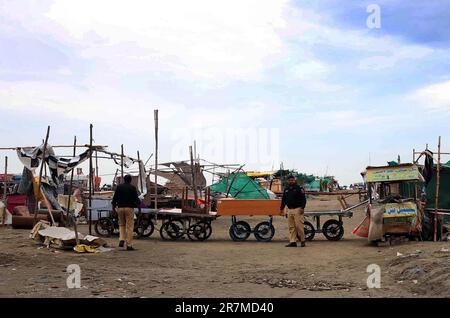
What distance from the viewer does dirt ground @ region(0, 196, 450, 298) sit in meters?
7.35

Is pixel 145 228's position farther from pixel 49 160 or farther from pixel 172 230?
pixel 49 160

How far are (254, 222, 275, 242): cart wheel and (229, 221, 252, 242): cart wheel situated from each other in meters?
0.29

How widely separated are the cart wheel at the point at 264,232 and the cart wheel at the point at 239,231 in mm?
290

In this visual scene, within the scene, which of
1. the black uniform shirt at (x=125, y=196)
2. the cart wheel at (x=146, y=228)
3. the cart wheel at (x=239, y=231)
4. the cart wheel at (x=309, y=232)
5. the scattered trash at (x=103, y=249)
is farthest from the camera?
the cart wheel at (x=146, y=228)

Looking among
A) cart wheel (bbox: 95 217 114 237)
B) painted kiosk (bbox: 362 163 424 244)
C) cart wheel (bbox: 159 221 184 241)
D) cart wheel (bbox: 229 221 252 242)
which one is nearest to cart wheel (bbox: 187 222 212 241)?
cart wheel (bbox: 159 221 184 241)

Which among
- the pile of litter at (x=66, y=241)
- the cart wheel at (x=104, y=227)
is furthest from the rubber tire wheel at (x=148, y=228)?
the pile of litter at (x=66, y=241)

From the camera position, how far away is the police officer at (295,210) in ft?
44.1

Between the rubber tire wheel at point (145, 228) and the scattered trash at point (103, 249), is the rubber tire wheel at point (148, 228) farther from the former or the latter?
the scattered trash at point (103, 249)

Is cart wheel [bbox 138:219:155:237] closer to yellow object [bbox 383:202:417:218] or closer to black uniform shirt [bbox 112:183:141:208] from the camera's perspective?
black uniform shirt [bbox 112:183:141:208]

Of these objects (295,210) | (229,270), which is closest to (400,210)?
(295,210)

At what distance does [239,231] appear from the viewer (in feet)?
50.7
